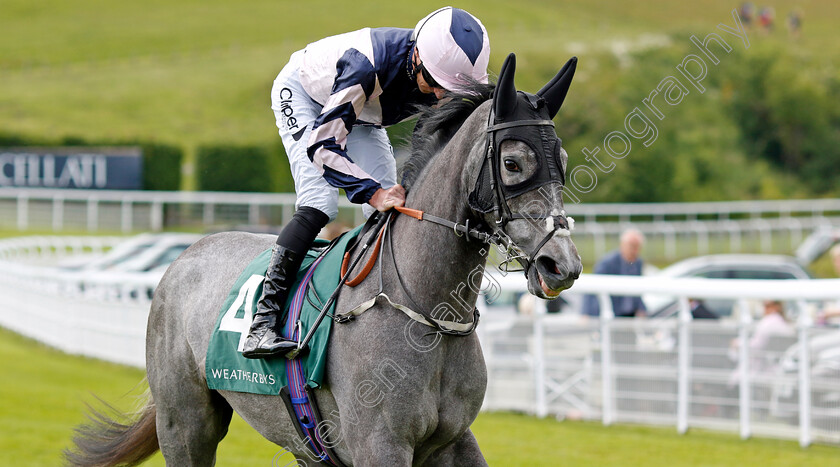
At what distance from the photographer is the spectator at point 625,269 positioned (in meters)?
8.45

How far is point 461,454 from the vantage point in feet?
11.5

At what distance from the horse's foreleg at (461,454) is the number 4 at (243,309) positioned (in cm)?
89

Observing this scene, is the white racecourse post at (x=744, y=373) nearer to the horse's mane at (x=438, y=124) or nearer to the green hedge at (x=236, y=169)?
the horse's mane at (x=438, y=124)

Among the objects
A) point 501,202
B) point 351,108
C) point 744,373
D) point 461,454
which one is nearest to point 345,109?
point 351,108

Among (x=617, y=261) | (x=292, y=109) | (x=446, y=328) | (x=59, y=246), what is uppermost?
(x=292, y=109)

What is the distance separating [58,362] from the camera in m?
12.2

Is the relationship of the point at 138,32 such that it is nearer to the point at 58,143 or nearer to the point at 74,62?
the point at 74,62

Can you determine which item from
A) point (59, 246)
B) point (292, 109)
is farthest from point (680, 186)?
point (292, 109)

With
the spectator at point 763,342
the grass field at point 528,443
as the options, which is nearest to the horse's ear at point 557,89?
the grass field at point 528,443

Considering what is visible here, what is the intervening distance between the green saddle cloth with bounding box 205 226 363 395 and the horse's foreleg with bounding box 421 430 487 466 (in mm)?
504

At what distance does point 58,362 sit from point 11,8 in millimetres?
61933

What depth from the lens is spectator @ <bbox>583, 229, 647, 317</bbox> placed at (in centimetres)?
845

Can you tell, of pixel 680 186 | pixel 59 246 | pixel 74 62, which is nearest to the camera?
pixel 59 246

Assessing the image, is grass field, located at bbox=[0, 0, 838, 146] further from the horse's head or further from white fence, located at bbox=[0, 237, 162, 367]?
the horse's head
